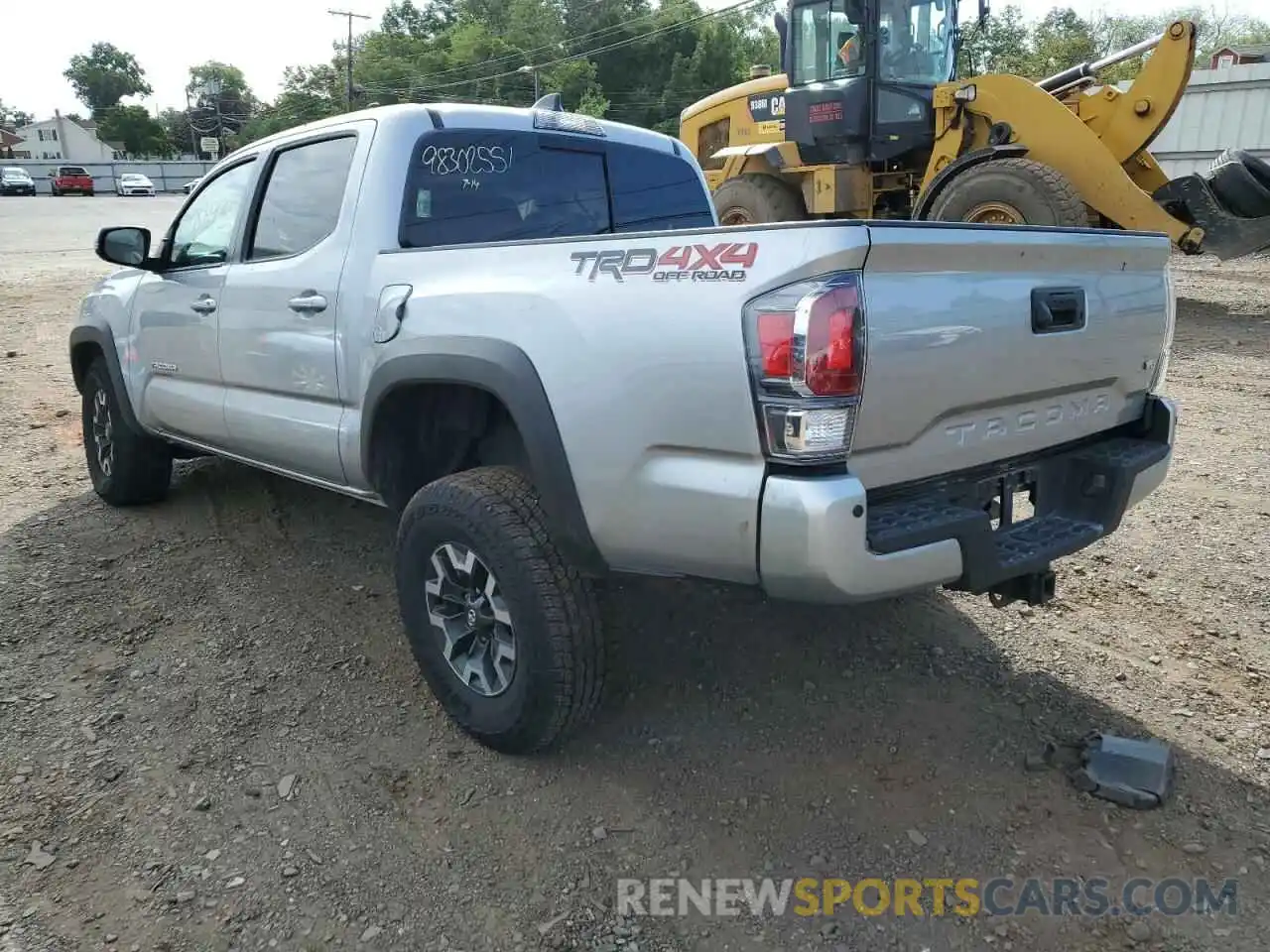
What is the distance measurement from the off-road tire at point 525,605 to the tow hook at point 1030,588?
3.97ft

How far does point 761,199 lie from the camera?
11.7 meters

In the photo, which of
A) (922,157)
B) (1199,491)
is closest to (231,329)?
(1199,491)

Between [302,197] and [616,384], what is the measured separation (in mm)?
2045

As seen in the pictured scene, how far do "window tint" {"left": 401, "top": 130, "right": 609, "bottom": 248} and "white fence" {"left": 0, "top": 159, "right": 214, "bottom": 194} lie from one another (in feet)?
213

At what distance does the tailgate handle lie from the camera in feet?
8.68

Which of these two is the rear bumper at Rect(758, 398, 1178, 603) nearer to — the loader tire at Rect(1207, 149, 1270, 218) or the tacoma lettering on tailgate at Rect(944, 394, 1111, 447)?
the tacoma lettering on tailgate at Rect(944, 394, 1111, 447)

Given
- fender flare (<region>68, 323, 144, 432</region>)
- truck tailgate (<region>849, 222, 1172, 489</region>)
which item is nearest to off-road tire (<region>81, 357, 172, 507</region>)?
fender flare (<region>68, 323, 144, 432</region>)

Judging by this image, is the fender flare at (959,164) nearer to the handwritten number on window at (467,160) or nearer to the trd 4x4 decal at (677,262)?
the handwritten number on window at (467,160)

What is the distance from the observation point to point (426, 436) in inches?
135

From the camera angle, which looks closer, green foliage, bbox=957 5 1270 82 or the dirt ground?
the dirt ground

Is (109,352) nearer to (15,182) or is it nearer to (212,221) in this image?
(212,221)

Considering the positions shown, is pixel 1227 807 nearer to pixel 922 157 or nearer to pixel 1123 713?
pixel 1123 713

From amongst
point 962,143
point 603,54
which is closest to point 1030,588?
point 962,143

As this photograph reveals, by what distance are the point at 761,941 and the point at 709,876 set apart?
242 millimetres
